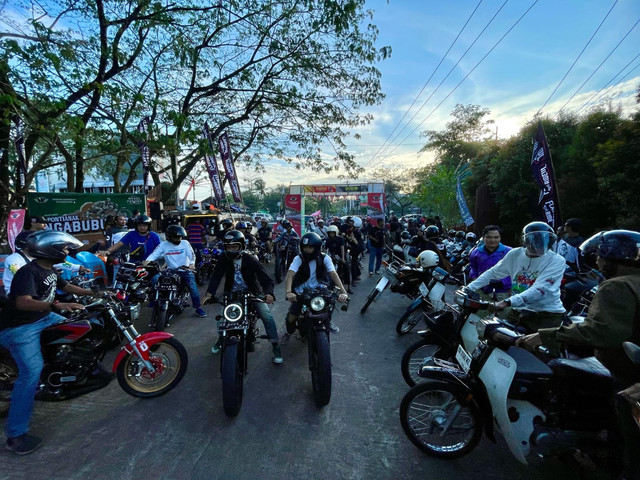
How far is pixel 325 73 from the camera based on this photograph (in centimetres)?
1223

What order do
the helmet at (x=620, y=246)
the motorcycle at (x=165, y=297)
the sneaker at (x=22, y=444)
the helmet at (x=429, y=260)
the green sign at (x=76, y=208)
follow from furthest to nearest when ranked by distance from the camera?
the green sign at (x=76, y=208) < the helmet at (x=429, y=260) < the motorcycle at (x=165, y=297) < the sneaker at (x=22, y=444) < the helmet at (x=620, y=246)

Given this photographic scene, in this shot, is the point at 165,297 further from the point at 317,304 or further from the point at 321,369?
the point at 321,369

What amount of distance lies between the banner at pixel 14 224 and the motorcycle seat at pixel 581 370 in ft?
29.2

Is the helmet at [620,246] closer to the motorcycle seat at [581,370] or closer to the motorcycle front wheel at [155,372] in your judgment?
the motorcycle seat at [581,370]

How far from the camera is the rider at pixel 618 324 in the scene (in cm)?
168

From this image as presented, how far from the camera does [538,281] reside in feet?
9.61

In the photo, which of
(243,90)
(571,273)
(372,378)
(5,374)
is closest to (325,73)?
(243,90)

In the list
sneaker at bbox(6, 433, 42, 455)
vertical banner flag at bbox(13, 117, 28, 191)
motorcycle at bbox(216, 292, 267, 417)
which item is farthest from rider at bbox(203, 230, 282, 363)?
vertical banner flag at bbox(13, 117, 28, 191)

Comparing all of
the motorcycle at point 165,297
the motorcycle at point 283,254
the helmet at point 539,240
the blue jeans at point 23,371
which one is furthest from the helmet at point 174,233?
the helmet at point 539,240

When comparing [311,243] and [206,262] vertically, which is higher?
[311,243]

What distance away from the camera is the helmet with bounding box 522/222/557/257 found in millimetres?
2980

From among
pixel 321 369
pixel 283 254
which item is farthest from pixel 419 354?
pixel 283 254

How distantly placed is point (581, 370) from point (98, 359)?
4.05 meters

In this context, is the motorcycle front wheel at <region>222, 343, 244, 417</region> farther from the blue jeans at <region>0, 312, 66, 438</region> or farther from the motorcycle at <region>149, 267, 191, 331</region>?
the motorcycle at <region>149, 267, 191, 331</region>
